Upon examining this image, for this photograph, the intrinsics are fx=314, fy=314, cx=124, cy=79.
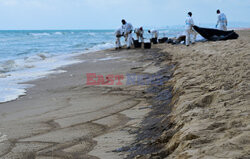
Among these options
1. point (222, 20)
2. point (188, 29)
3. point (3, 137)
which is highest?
point (222, 20)

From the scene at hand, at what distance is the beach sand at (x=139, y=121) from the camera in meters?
2.50

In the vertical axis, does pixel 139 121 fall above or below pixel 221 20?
below

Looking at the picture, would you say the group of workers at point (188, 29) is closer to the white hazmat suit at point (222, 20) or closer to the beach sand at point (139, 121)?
the white hazmat suit at point (222, 20)

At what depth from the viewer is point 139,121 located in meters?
4.07

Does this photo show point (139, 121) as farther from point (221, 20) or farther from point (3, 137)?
point (221, 20)

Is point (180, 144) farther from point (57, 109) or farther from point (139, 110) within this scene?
point (57, 109)

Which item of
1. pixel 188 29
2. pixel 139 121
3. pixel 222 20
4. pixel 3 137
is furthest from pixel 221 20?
pixel 3 137

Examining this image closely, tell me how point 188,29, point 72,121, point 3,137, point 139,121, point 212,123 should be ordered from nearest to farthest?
point 212,123 → point 3,137 → point 139,121 → point 72,121 → point 188,29

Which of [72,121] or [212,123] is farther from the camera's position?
[72,121]

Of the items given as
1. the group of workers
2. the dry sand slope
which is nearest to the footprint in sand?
the dry sand slope

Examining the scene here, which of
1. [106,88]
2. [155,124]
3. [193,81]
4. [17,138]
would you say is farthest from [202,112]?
[106,88]

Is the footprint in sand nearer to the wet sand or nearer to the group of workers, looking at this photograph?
the wet sand

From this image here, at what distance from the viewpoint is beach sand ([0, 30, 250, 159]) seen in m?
2.50

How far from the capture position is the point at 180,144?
248cm
